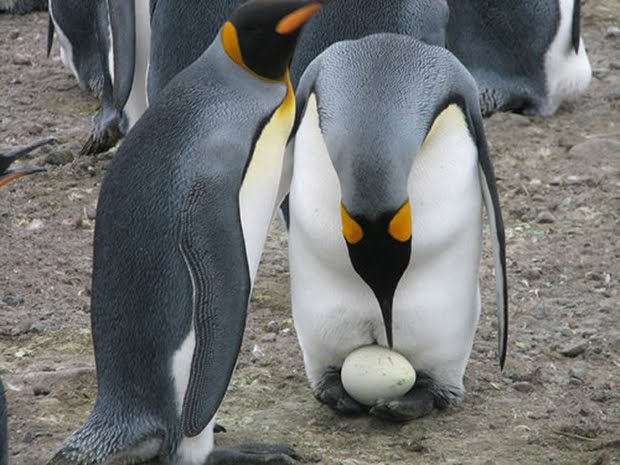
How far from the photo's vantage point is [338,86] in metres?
3.46

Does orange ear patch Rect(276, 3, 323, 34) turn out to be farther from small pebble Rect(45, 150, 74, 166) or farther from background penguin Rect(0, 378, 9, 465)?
small pebble Rect(45, 150, 74, 166)

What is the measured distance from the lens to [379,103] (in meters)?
3.38

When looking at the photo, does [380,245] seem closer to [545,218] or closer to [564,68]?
[545,218]

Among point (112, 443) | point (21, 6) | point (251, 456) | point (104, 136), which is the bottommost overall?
point (21, 6)

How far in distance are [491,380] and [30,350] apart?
1255 mm

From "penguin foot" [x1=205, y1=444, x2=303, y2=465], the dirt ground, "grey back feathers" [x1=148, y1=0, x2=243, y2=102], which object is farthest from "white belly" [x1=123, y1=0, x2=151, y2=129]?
"penguin foot" [x1=205, y1=444, x2=303, y2=465]

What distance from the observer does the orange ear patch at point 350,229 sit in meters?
3.30

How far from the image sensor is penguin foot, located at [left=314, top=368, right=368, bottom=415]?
11.8ft

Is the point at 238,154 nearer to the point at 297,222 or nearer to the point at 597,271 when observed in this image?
the point at 297,222

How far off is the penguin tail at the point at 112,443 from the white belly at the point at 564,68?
3.32 metres

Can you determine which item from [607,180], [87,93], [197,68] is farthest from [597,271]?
[87,93]

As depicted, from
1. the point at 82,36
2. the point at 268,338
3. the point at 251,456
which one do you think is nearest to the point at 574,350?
the point at 268,338

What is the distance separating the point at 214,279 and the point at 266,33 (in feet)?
1.92

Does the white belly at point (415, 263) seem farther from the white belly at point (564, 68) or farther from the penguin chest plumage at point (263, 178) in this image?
the white belly at point (564, 68)
